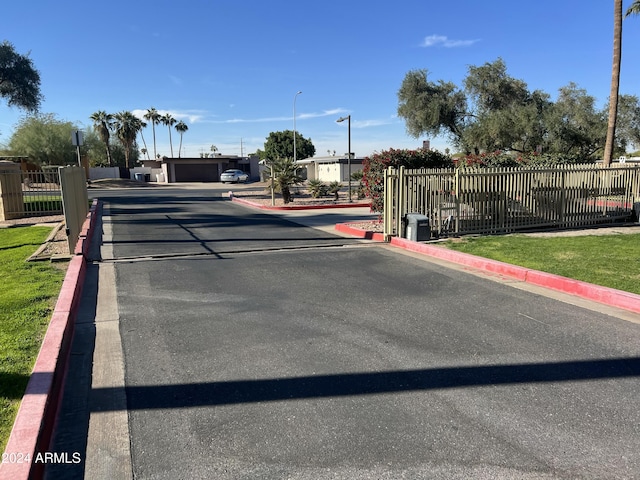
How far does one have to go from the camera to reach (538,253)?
29.7 feet

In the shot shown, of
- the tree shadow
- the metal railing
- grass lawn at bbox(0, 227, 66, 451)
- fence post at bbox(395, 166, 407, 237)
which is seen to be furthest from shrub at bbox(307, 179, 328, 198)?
the tree shadow

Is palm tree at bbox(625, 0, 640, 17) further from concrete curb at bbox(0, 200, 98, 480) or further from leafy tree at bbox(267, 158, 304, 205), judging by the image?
concrete curb at bbox(0, 200, 98, 480)

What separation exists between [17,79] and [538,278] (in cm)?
3290

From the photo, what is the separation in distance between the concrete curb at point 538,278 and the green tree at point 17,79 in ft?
95.8

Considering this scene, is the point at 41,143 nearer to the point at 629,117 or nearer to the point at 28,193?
the point at 28,193

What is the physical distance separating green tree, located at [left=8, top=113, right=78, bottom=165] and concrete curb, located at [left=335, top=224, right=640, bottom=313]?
165 ft

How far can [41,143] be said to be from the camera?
164 ft

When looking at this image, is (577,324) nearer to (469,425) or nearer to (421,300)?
(421,300)

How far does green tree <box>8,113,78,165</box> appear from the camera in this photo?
1962 inches

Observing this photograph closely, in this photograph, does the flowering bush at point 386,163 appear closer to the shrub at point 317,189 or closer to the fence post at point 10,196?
the shrub at point 317,189

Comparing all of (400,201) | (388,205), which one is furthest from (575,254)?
(388,205)

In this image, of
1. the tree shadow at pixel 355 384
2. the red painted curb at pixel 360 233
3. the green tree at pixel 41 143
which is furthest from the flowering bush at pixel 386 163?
the green tree at pixel 41 143

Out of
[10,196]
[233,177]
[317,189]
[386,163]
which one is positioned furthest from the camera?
[233,177]

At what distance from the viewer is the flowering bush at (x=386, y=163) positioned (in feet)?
45.4
